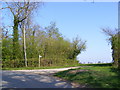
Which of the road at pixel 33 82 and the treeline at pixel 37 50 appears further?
the treeline at pixel 37 50

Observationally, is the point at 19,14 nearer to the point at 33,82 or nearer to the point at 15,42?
the point at 15,42

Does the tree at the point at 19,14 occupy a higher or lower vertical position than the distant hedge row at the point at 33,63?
higher

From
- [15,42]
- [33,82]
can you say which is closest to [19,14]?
[15,42]

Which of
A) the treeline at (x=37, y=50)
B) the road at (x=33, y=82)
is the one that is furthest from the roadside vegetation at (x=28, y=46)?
the road at (x=33, y=82)

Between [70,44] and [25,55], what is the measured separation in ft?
33.8

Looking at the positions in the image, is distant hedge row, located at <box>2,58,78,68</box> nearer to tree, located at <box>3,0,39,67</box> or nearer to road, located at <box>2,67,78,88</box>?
tree, located at <box>3,0,39,67</box>

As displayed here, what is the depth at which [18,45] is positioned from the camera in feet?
83.5

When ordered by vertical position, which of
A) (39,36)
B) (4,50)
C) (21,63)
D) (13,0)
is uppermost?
(13,0)

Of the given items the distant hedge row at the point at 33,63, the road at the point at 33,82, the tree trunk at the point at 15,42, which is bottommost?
the distant hedge row at the point at 33,63

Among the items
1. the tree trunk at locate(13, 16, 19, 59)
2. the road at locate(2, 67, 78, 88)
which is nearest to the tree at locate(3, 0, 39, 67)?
the tree trunk at locate(13, 16, 19, 59)

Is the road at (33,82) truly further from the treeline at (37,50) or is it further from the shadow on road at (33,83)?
the treeline at (37,50)

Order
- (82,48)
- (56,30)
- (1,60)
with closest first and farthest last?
(1,60), (56,30), (82,48)

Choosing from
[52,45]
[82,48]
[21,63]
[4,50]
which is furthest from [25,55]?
[82,48]

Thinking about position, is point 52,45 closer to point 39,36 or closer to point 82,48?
point 39,36
